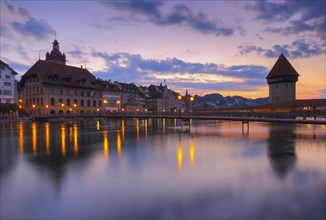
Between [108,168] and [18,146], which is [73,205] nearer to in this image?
[108,168]

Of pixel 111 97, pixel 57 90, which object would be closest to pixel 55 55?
pixel 111 97

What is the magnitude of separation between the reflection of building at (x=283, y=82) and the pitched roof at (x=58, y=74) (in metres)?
55.3

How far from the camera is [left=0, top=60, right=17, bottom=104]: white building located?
6962cm

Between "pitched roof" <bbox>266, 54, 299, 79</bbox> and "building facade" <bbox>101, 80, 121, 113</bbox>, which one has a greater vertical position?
"pitched roof" <bbox>266, 54, 299, 79</bbox>

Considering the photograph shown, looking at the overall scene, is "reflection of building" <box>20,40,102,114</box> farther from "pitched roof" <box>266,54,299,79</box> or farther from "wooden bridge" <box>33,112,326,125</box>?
"pitched roof" <box>266,54,299,79</box>

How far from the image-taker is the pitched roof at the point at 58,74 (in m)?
80.3

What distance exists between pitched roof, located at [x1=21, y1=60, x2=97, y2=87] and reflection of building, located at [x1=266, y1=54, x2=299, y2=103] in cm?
5529

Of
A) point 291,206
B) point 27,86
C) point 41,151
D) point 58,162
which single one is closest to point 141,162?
point 58,162

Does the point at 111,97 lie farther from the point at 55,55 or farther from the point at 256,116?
the point at 256,116

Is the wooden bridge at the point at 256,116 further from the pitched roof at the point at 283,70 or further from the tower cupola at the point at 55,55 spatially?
the tower cupola at the point at 55,55

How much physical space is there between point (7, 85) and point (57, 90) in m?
13.2

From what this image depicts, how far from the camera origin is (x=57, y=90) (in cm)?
8088

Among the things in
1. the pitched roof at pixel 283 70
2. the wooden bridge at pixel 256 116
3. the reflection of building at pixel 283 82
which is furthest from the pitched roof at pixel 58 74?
the pitched roof at pixel 283 70

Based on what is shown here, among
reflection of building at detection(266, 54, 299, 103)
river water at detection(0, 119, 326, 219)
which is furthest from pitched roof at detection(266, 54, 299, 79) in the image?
river water at detection(0, 119, 326, 219)
